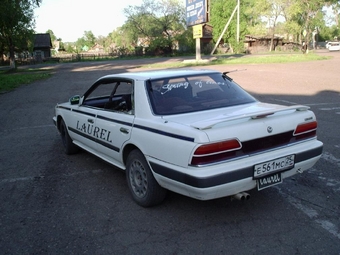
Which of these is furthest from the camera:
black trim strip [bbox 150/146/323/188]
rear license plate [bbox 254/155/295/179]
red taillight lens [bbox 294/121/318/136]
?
red taillight lens [bbox 294/121/318/136]

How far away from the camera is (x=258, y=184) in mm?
3361

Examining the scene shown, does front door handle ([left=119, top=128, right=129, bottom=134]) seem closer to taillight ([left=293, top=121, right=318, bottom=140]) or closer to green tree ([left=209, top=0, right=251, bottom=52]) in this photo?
taillight ([left=293, top=121, right=318, bottom=140])

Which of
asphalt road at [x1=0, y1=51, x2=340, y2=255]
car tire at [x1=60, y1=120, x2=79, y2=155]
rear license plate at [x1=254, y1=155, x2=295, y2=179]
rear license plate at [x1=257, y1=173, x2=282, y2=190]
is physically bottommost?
asphalt road at [x1=0, y1=51, x2=340, y2=255]

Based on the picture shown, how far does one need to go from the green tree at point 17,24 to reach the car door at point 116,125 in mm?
30940

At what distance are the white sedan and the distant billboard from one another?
29503mm

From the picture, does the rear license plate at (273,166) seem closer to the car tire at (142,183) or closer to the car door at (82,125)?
the car tire at (142,183)

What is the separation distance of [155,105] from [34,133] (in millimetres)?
5043

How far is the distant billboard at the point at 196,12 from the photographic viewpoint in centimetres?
3241

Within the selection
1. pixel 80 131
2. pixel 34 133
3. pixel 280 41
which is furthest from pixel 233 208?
pixel 280 41

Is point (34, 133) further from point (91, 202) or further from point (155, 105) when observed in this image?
point (155, 105)

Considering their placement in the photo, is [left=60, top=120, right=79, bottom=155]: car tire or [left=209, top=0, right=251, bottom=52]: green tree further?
[left=209, top=0, right=251, bottom=52]: green tree

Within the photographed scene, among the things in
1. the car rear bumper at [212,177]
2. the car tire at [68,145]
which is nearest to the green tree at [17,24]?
the car tire at [68,145]

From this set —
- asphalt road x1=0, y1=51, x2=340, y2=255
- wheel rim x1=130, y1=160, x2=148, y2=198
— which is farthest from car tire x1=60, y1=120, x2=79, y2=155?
wheel rim x1=130, y1=160, x2=148, y2=198

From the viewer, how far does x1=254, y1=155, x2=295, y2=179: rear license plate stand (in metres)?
3.32
